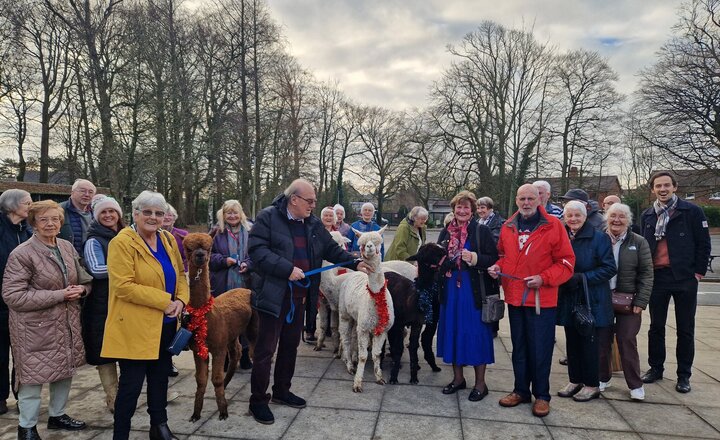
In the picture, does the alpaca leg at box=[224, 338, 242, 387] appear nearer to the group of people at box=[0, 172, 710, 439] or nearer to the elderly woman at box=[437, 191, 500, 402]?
the group of people at box=[0, 172, 710, 439]

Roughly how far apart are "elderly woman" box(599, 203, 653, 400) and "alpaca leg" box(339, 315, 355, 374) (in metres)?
2.57

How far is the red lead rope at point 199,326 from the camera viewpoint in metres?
3.44

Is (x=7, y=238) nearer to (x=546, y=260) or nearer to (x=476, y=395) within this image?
(x=476, y=395)

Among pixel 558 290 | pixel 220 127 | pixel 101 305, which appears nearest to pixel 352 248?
pixel 558 290

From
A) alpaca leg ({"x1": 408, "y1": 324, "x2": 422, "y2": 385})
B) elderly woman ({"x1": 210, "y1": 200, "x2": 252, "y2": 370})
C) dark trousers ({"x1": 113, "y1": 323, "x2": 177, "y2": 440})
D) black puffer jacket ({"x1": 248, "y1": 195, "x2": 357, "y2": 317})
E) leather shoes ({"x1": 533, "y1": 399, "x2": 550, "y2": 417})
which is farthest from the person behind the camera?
elderly woman ({"x1": 210, "y1": 200, "x2": 252, "y2": 370})

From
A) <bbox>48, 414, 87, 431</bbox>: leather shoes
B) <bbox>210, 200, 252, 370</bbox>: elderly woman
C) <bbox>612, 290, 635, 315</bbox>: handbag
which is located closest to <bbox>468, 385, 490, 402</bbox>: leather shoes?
<bbox>612, 290, 635, 315</bbox>: handbag

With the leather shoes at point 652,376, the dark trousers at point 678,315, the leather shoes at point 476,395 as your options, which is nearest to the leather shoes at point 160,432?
the leather shoes at point 476,395

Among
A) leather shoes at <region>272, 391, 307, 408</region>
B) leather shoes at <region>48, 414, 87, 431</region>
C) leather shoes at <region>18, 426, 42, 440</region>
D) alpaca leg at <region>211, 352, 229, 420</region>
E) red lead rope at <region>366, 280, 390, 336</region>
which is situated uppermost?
red lead rope at <region>366, 280, 390, 336</region>

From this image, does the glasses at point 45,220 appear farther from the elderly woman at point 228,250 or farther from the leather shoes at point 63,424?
the elderly woman at point 228,250

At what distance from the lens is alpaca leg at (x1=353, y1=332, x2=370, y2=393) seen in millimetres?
4264

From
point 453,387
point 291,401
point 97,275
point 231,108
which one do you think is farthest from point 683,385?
point 231,108

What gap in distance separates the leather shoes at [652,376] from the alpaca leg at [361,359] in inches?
116

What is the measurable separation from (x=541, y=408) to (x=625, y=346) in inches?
46.7

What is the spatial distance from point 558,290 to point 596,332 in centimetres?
52
